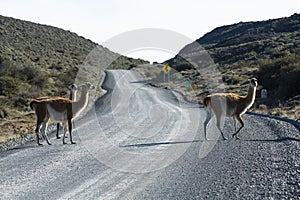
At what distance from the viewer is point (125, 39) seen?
13.2 metres

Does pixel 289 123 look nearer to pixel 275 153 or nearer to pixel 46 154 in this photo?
pixel 275 153

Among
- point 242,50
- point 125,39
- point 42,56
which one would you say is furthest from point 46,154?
point 242,50

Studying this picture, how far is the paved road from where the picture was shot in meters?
6.36

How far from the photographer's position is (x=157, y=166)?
834 cm

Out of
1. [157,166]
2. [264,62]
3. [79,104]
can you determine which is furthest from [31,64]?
[157,166]

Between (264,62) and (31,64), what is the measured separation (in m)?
29.7

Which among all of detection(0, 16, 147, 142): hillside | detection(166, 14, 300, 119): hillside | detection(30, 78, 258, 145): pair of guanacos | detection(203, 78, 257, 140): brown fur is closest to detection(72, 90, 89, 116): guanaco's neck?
detection(30, 78, 258, 145): pair of guanacos

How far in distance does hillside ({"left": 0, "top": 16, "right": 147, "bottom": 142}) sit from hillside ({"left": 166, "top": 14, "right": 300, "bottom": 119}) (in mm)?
10700

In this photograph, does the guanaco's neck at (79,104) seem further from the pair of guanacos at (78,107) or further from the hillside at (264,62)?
the hillside at (264,62)

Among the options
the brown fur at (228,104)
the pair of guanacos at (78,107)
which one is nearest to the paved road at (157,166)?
the pair of guanacos at (78,107)

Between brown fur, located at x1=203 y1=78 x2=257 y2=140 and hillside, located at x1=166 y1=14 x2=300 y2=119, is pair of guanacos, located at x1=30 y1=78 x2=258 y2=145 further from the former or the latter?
hillside, located at x1=166 y1=14 x2=300 y2=119

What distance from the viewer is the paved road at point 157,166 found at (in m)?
6.36

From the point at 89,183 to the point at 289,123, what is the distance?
10053mm

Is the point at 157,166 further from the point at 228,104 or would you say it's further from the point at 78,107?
the point at 228,104
